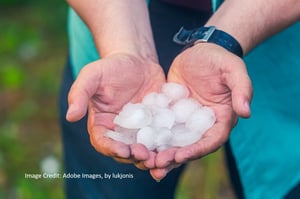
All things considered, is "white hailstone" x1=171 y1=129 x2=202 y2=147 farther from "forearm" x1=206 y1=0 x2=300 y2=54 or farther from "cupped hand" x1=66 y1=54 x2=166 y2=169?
"forearm" x1=206 y1=0 x2=300 y2=54

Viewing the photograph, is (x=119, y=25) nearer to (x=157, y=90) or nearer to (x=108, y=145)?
(x=157, y=90)

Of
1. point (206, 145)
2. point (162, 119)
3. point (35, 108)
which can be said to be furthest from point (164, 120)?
point (35, 108)

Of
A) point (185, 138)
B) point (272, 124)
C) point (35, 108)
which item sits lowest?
point (35, 108)

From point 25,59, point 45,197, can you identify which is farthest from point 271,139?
point 25,59

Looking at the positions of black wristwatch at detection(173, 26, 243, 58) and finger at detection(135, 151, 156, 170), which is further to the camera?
black wristwatch at detection(173, 26, 243, 58)

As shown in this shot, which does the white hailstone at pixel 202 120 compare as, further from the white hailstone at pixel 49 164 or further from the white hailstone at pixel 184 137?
the white hailstone at pixel 49 164

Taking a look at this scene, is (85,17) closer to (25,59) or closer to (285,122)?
(285,122)

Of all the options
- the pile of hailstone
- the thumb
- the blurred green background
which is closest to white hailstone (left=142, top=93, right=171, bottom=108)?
the pile of hailstone

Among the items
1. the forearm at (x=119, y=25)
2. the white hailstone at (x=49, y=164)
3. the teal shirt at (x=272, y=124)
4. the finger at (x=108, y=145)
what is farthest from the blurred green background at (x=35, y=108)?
the finger at (x=108, y=145)
